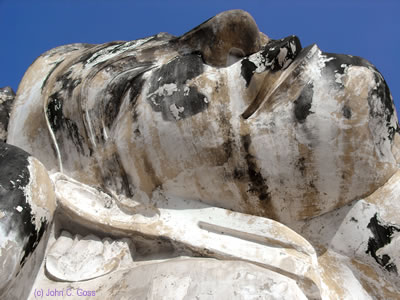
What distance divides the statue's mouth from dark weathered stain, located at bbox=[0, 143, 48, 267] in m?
0.75

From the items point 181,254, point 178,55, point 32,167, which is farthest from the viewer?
point 178,55

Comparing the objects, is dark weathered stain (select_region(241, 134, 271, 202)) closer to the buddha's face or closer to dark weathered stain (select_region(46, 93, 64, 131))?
the buddha's face

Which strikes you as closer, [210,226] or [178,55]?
[210,226]

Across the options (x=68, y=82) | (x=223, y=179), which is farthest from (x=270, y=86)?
(x=68, y=82)

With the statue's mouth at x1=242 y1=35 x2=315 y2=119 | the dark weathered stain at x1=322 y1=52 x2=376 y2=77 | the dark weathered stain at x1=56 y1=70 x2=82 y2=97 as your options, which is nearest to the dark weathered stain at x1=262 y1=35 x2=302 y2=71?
the statue's mouth at x1=242 y1=35 x2=315 y2=119

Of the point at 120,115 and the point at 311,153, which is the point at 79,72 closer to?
the point at 120,115

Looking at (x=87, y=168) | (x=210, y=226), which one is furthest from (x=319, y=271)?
(x=87, y=168)

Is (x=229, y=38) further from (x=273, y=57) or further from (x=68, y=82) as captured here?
(x=68, y=82)

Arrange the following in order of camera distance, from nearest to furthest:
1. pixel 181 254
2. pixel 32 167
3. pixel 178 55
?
pixel 32 167, pixel 181 254, pixel 178 55

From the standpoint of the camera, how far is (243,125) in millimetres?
1503

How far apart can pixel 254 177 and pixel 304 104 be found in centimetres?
30

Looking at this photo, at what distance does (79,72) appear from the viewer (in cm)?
181

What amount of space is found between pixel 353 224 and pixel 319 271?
0.68ft

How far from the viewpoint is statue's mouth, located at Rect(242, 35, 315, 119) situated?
1.52m
